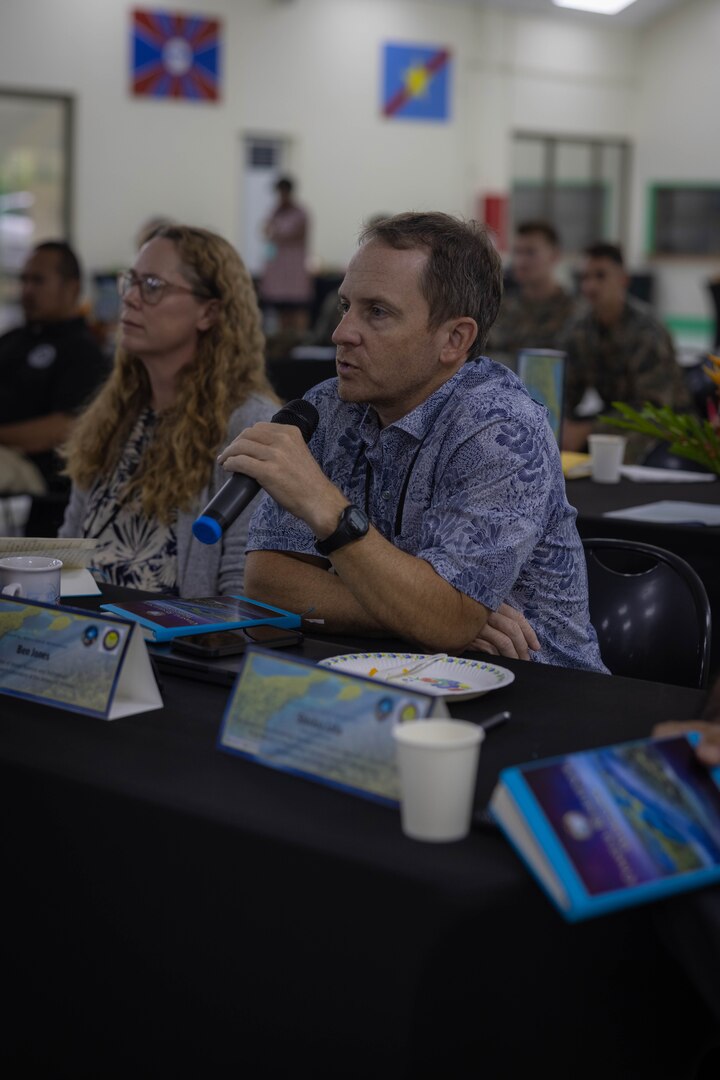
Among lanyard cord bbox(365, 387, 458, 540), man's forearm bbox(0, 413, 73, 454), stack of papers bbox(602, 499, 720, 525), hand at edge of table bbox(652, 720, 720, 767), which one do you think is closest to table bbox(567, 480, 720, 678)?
stack of papers bbox(602, 499, 720, 525)

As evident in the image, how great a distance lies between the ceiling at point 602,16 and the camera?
13216mm

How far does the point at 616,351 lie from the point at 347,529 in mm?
4025

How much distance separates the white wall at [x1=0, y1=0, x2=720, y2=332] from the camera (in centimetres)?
1119

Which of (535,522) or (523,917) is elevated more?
(535,522)

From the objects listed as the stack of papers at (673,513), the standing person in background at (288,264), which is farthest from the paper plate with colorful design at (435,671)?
the standing person in background at (288,264)

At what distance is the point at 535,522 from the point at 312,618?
0.32 meters

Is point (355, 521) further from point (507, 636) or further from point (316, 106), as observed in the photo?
point (316, 106)

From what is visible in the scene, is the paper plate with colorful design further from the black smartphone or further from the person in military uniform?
the person in military uniform

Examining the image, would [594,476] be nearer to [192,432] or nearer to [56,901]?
[192,432]

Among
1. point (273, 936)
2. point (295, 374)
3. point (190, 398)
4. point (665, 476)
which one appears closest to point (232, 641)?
point (273, 936)

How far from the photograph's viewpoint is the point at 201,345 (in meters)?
2.50

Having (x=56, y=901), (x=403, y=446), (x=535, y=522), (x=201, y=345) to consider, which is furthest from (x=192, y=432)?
(x=56, y=901)

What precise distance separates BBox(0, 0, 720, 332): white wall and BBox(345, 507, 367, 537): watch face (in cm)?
1019

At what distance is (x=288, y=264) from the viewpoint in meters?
11.1
